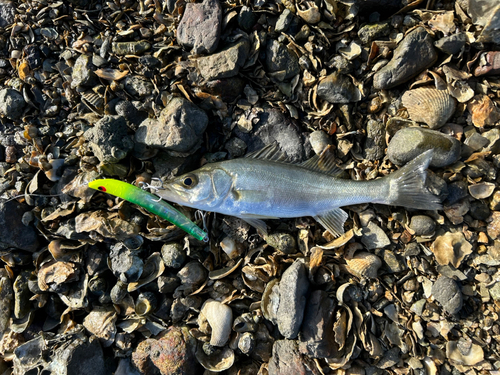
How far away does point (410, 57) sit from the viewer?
3566mm

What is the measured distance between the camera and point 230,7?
384 centimetres

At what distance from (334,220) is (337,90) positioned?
163cm

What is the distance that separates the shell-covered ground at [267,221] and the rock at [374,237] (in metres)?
0.02

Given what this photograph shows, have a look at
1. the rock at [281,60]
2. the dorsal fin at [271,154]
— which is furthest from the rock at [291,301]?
the rock at [281,60]

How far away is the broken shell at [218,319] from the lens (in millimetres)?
3613

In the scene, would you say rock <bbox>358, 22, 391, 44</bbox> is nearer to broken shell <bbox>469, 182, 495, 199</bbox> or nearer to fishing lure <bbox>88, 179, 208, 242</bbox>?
broken shell <bbox>469, 182, 495, 199</bbox>

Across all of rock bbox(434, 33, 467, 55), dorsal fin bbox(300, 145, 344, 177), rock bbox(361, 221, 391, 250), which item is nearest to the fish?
dorsal fin bbox(300, 145, 344, 177)

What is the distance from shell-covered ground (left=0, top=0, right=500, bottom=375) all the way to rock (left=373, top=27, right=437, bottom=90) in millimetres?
23

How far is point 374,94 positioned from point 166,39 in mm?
2847

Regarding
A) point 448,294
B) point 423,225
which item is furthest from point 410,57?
point 448,294

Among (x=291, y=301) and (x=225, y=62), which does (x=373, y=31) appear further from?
(x=291, y=301)

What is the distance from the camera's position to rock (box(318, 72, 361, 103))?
3.71 meters

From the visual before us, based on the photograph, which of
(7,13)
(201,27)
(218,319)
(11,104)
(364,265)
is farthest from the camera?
(7,13)

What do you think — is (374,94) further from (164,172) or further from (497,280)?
(164,172)
